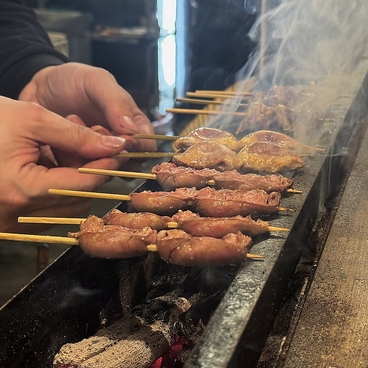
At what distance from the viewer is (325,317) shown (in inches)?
72.0

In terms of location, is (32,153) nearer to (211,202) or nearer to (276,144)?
(211,202)

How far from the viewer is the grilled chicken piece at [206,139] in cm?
335

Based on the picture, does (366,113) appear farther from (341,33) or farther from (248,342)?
(248,342)

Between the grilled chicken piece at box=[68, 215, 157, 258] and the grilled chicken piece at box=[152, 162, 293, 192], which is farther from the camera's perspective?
the grilled chicken piece at box=[152, 162, 293, 192]

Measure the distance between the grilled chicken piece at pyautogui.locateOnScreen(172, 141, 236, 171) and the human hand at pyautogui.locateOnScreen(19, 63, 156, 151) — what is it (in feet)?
2.36

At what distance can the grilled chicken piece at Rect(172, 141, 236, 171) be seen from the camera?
306 cm

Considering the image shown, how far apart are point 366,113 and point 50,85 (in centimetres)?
278

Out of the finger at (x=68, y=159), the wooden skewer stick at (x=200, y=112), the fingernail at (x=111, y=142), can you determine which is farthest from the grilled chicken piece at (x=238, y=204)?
the wooden skewer stick at (x=200, y=112)

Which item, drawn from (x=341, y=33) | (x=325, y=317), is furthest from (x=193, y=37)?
(x=325, y=317)

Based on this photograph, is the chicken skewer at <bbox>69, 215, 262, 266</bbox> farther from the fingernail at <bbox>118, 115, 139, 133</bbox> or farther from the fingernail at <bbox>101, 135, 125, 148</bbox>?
the fingernail at <bbox>118, 115, 139, 133</bbox>

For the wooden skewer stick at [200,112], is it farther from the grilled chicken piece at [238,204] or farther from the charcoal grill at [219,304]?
the grilled chicken piece at [238,204]

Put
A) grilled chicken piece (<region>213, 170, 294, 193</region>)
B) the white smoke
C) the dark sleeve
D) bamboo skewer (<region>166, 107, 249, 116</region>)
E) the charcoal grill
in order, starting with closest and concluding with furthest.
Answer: the charcoal grill
grilled chicken piece (<region>213, 170, 294, 193</region>)
bamboo skewer (<region>166, 107, 249, 116</region>)
the dark sleeve
the white smoke

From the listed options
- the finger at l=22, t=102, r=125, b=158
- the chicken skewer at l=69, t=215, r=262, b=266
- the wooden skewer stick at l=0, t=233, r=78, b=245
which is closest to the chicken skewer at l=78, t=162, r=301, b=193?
the finger at l=22, t=102, r=125, b=158

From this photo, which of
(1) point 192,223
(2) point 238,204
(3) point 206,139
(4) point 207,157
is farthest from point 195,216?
(3) point 206,139
